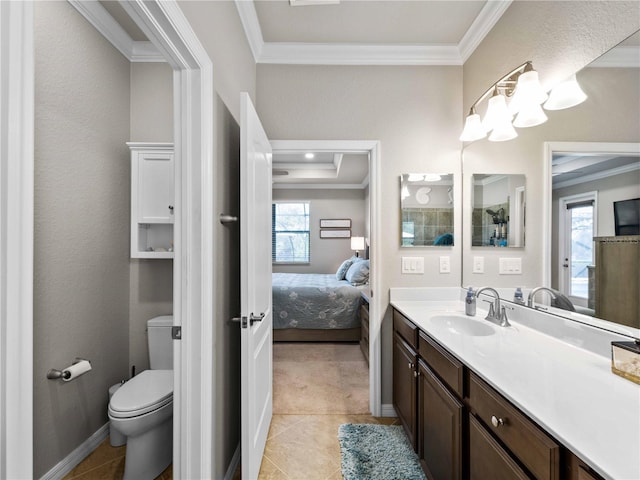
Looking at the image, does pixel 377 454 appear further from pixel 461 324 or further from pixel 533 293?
pixel 533 293

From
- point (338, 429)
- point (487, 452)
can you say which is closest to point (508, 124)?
point (487, 452)

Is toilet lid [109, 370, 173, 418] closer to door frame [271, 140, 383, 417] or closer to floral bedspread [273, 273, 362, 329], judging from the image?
door frame [271, 140, 383, 417]

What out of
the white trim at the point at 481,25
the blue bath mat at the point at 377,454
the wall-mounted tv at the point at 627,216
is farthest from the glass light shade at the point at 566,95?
the blue bath mat at the point at 377,454

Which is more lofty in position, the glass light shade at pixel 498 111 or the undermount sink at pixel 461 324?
the glass light shade at pixel 498 111

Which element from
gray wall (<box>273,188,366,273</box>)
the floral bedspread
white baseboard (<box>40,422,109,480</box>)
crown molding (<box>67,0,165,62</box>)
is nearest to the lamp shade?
gray wall (<box>273,188,366,273</box>)

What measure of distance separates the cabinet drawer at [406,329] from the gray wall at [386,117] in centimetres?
12

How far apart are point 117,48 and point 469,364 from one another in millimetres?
2904

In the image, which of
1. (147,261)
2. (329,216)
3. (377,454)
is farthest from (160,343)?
(329,216)

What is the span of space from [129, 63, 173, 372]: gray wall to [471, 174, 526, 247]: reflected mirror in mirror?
2340 mm

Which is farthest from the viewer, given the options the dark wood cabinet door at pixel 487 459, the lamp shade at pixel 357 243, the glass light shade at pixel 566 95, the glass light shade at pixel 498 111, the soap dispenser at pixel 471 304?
the lamp shade at pixel 357 243

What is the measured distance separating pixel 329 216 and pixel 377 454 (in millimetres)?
4705

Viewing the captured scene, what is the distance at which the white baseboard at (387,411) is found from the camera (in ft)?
7.08

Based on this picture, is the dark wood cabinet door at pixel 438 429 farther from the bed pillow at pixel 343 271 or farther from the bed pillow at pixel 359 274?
the bed pillow at pixel 343 271

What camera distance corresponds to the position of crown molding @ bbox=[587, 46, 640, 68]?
106 cm
